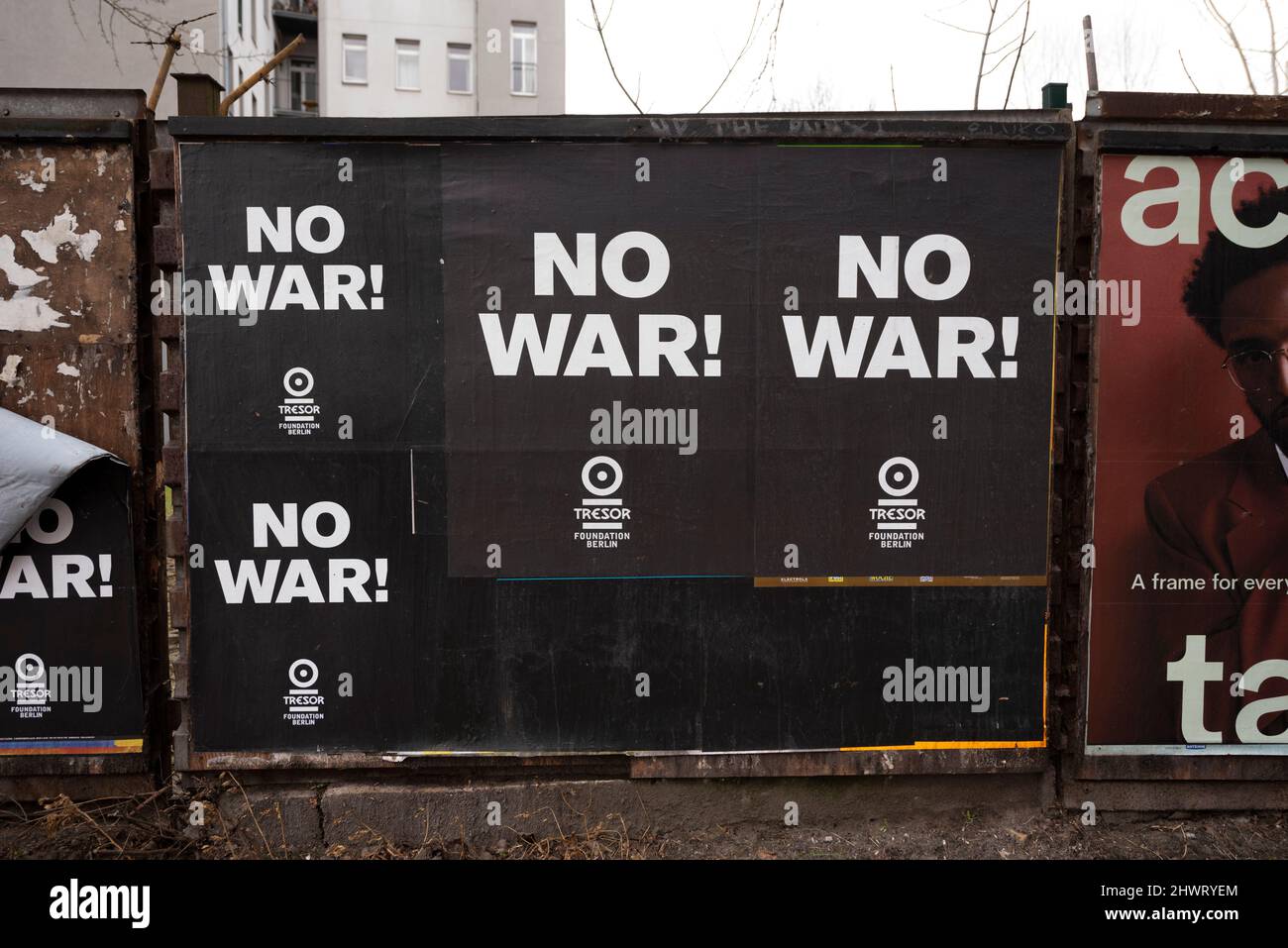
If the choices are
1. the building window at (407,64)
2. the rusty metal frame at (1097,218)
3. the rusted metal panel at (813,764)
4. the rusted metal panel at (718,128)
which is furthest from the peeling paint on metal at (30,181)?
the building window at (407,64)

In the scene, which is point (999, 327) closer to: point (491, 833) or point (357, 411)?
point (357, 411)

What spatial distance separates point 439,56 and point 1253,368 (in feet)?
80.0

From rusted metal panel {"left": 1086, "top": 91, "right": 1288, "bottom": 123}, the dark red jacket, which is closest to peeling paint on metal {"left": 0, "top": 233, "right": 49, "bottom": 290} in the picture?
rusted metal panel {"left": 1086, "top": 91, "right": 1288, "bottom": 123}

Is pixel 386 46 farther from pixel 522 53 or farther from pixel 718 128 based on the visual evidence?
pixel 718 128

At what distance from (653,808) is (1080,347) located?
3.12m

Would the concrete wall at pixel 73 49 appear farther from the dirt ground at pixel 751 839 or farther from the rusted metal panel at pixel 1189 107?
the rusted metal panel at pixel 1189 107

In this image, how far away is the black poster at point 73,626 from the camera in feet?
12.6

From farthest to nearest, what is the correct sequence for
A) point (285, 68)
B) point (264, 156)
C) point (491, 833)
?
point (285, 68) → point (491, 833) → point (264, 156)

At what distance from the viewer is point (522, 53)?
2389 centimetres

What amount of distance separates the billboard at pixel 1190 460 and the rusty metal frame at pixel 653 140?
8.2 inches

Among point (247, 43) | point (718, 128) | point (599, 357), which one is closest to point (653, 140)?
point (718, 128)

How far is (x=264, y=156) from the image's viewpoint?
3756 mm

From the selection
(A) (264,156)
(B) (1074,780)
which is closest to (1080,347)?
(B) (1074,780)

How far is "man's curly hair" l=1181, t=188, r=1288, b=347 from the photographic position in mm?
3852
